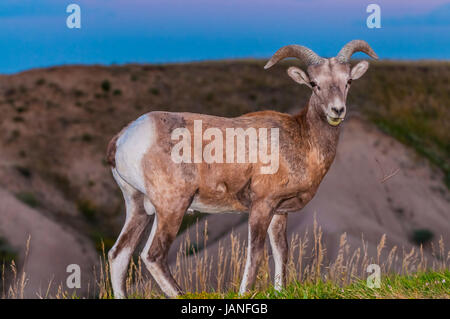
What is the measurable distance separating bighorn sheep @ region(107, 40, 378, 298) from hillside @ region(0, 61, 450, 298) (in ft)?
73.1

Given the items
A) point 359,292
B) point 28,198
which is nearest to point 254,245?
point 359,292

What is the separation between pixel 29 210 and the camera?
4578 centimetres

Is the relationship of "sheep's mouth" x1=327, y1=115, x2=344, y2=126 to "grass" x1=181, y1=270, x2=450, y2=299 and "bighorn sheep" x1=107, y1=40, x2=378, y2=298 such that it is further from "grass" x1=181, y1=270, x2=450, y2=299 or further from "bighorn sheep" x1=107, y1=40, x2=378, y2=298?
"grass" x1=181, y1=270, x2=450, y2=299

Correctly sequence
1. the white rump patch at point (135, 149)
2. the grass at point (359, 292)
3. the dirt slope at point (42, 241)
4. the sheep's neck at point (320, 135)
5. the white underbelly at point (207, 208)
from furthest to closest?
the dirt slope at point (42, 241) < the sheep's neck at point (320, 135) < the white underbelly at point (207, 208) < the white rump patch at point (135, 149) < the grass at point (359, 292)

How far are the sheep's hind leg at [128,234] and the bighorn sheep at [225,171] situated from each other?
0.02 meters

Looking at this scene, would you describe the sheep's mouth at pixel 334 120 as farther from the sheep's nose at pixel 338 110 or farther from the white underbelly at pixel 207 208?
the white underbelly at pixel 207 208

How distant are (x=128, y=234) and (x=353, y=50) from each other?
4579mm

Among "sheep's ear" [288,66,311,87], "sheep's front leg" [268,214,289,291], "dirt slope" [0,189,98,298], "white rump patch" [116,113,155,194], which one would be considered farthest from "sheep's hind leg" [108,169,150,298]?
"dirt slope" [0,189,98,298]

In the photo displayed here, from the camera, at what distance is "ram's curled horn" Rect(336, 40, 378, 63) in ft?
32.4

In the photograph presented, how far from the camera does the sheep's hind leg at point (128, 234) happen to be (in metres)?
9.93

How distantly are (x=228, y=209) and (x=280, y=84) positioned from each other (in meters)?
47.0

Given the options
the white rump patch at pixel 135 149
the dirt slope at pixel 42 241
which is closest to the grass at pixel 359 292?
the white rump patch at pixel 135 149
